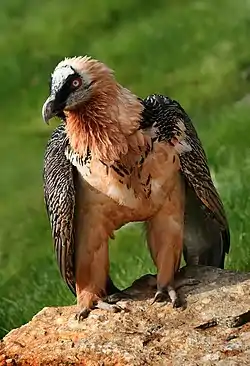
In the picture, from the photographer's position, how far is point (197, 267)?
5.61 m

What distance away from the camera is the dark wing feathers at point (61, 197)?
5.17 metres

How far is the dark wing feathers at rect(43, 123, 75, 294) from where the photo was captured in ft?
17.0

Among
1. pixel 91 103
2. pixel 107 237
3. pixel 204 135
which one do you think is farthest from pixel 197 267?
pixel 204 135

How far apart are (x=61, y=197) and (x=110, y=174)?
301 mm

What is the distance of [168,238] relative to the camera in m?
5.39

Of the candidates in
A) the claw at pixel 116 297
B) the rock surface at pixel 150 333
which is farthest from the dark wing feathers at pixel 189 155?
the claw at pixel 116 297

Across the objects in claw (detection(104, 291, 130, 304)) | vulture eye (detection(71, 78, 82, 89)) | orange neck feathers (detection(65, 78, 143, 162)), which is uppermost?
vulture eye (detection(71, 78, 82, 89))

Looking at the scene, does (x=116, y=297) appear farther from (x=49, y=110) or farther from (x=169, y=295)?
(x=49, y=110)

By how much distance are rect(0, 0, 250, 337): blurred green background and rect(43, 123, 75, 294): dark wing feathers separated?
168cm

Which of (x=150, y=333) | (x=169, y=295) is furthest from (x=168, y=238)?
(x=150, y=333)

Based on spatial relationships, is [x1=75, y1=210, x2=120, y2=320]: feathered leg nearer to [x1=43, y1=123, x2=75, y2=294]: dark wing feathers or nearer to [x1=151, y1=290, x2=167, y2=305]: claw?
[x1=43, y1=123, x2=75, y2=294]: dark wing feathers

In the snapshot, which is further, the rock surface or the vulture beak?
the vulture beak

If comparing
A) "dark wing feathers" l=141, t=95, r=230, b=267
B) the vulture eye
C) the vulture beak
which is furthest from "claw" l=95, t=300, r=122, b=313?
the vulture eye

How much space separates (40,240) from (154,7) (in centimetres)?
544
